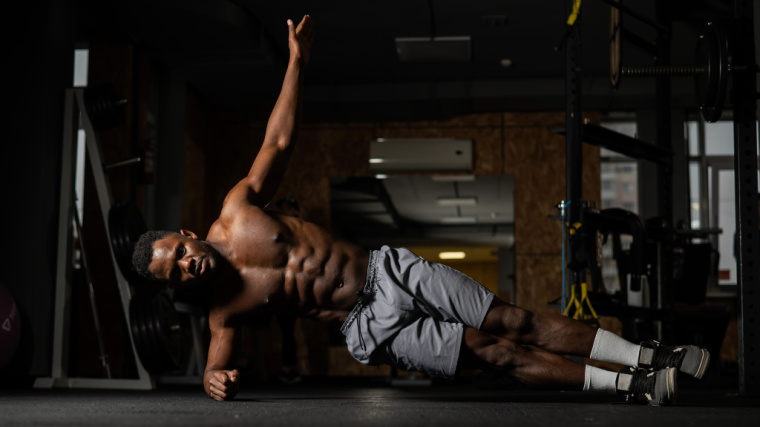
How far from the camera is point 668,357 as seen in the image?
9.04 feet

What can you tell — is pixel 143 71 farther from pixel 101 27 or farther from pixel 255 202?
pixel 255 202

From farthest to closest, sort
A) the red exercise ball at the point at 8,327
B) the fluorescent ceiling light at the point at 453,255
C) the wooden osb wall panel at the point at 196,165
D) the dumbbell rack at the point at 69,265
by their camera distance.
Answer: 1. the fluorescent ceiling light at the point at 453,255
2. the wooden osb wall panel at the point at 196,165
3. the dumbbell rack at the point at 69,265
4. the red exercise ball at the point at 8,327

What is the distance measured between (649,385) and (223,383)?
4.76 ft

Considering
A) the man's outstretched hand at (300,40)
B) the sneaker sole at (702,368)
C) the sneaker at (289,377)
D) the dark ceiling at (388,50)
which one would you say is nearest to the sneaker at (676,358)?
the sneaker sole at (702,368)

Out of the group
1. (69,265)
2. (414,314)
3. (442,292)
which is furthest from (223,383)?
(69,265)

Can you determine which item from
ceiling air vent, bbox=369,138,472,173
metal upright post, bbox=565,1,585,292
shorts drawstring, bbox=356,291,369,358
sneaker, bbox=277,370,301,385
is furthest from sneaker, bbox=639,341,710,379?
ceiling air vent, bbox=369,138,472,173

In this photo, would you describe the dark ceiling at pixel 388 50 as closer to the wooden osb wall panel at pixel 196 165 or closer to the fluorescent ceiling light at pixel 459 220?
the wooden osb wall panel at pixel 196 165

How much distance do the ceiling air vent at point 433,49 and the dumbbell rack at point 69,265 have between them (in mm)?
2590

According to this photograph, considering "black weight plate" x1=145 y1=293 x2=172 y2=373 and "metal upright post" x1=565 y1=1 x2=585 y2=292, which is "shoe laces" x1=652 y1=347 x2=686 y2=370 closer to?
"metal upright post" x1=565 y1=1 x2=585 y2=292

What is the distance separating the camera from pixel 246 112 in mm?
8102

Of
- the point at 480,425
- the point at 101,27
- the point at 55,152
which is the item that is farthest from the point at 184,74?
the point at 480,425

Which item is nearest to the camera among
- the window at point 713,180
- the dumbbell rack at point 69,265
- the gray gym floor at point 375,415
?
the gray gym floor at point 375,415

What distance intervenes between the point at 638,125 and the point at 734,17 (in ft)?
13.6

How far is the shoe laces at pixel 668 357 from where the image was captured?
2.71 metres
